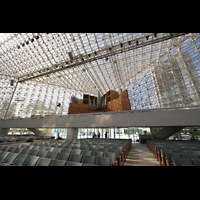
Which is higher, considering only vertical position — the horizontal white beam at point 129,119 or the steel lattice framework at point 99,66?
the steel lattice framework at point 99,66

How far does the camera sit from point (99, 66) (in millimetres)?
20906

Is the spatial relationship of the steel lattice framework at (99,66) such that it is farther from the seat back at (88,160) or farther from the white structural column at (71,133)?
the seat back at (88,160)

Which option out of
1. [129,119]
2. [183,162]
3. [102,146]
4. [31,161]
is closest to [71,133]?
[129,119]

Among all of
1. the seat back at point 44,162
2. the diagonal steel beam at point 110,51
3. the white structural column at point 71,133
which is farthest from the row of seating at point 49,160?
the diagonal steel beam at point 110,51

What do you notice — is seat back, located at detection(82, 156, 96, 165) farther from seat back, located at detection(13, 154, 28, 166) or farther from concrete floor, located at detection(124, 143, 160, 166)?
concrete floor, located at detection(124, 143, 160, 166)

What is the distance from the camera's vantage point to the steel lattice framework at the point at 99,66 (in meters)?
14.0

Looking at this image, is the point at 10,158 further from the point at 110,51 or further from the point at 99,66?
the point at 99,66

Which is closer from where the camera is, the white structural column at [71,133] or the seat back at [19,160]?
the seat back at [19,160]

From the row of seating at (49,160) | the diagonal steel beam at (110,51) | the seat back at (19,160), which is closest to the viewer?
the row of seating at (49,160)
